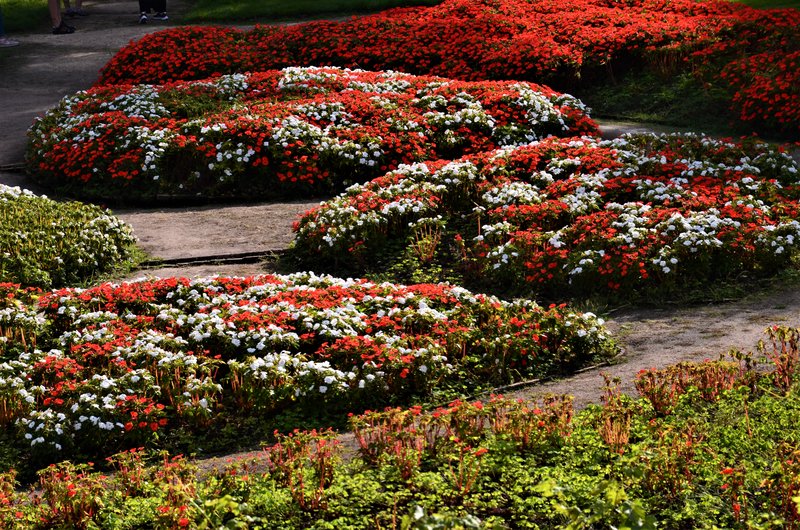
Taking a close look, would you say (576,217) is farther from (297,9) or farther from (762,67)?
(297,9)

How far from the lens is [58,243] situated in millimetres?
10367

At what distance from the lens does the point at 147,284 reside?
30.2ft

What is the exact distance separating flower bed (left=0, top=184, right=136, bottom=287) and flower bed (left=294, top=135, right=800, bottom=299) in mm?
1964

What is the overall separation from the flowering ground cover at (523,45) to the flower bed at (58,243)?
6.53 m

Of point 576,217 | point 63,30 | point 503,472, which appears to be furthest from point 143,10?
point 503,472

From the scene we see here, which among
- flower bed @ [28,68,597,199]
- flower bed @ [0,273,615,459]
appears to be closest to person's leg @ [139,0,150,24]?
flower bed @ [28,68,597,199]

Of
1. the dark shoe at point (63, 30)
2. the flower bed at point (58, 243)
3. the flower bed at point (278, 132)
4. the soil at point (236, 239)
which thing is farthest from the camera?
the dark shoe at point (63, 30)

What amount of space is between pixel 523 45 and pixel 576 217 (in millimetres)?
7022

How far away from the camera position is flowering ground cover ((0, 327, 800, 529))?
5.55 meters

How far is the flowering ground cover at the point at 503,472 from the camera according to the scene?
18.2 ft

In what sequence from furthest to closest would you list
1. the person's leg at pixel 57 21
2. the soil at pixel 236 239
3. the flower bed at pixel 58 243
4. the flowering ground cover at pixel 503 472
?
the person's leg at pixel 57 21 < the flower bed at pixel 58 243 < the soil at pixel 236 239 < the flowering ground cover at pixel 503 472

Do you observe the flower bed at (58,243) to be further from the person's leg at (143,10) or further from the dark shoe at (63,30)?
the person's leg at (143,10)

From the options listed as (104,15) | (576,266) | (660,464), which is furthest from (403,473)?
(104,15)

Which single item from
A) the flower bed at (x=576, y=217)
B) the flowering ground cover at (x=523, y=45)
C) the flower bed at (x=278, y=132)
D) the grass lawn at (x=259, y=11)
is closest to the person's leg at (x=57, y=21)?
the grass lawn at (x=259, y=11)
